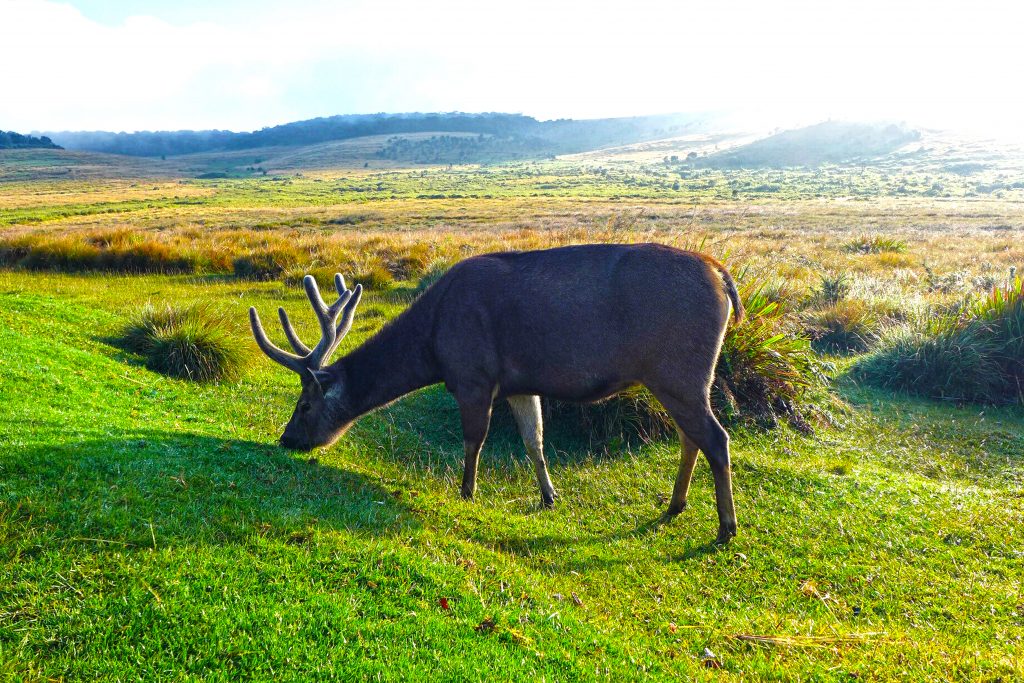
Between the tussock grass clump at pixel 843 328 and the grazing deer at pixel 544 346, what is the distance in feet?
27.4

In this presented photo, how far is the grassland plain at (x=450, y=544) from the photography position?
4090mm

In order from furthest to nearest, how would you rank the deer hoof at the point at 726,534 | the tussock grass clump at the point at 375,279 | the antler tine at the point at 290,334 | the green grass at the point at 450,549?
the tussock grass clump at the point at 375,279, the antler tine at the point at 290,334, the deer hoof at the point at 726,534, the green grass at the point at 450,549

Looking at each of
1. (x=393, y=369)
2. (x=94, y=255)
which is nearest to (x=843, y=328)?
(x=393, y=369)

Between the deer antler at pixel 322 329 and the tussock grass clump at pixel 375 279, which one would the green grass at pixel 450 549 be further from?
the tussock grass clump at pixel 375 279

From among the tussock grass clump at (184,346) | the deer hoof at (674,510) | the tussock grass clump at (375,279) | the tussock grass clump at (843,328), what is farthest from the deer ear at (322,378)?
the tussock grass clump at (375,279)

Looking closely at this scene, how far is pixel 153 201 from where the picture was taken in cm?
9638

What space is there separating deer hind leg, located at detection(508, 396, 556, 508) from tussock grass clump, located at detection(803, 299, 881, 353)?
8.29m

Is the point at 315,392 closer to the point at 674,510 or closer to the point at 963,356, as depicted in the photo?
the point at 674,510

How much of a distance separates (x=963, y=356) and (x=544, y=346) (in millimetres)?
8535

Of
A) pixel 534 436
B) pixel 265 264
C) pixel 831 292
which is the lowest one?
pixel 831 292

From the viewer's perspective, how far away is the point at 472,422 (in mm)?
7348

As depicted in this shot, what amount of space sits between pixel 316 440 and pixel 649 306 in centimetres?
399

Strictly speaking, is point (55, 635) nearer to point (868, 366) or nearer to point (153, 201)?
point (868, 366)

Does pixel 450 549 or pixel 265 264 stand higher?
pixel 265 264
